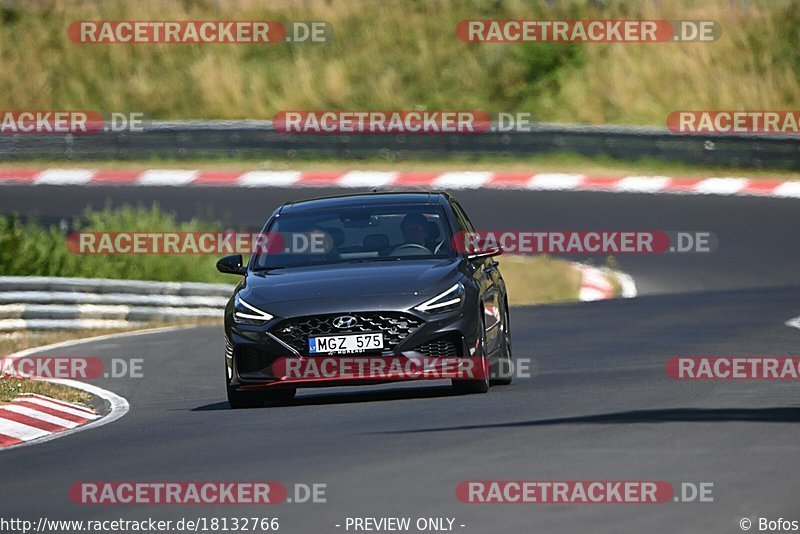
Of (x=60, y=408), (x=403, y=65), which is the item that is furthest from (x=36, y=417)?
(x=403, y=65)

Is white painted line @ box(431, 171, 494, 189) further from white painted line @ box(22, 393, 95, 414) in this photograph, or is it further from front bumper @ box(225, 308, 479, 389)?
front bumper @ box(225, 308, 479, 389)

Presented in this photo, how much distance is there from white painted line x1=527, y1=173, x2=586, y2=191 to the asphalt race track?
36.2 feet

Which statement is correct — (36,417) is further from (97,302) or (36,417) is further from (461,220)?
(97,302)

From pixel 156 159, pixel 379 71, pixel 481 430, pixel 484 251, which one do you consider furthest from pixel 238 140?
pixel 481 430

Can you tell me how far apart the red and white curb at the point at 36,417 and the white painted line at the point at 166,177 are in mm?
19741

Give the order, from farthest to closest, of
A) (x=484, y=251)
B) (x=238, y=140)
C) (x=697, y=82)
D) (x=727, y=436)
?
(x=697, y=82)
(x=238, y=140)
(x=484, y=251)
(x=727, y=436)

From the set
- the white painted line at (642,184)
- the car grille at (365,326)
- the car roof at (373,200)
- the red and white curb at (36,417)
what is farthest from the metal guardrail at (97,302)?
the white painted line at (642,184)

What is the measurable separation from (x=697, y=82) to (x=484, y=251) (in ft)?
86.2

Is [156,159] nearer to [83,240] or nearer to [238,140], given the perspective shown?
[238,140]

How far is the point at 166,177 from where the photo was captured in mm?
34062

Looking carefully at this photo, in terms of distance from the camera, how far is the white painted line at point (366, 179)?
3222cm

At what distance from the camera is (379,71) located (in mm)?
41938

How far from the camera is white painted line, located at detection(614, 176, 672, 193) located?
30453mm

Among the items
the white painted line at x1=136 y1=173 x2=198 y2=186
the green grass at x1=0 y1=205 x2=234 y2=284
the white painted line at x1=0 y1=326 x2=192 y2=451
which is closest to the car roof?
the white painted line at x1=0 y1=326 x2=192 y2=451
